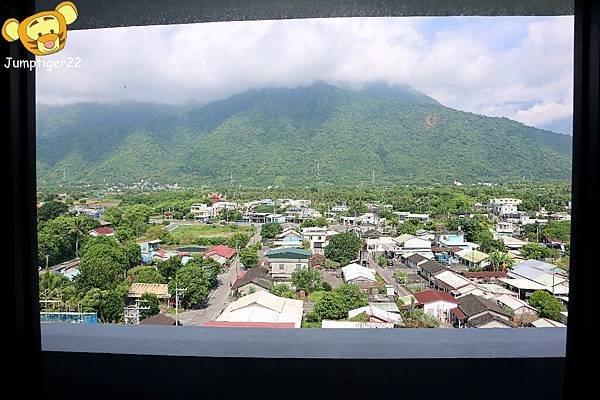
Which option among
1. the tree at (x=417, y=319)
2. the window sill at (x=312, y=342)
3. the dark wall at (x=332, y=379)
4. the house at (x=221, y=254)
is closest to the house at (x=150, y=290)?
the house at (x=221, y=254)

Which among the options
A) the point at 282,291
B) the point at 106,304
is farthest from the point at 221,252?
the point at 106,304

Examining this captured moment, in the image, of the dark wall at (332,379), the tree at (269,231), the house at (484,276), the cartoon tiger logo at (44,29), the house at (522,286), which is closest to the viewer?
the cartoon tiger logo at (44,29)

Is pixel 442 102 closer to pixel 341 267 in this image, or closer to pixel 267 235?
pixel 341 267

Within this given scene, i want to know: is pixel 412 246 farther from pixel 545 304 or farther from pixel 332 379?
pixel 332 379

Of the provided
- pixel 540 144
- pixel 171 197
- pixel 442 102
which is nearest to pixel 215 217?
pixel 171 197

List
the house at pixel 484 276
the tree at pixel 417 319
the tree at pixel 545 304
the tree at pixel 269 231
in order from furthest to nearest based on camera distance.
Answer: the tree at pixel 269 231, the house at pixel 484 276, the tree at pixel 417 319, the tree at pixel 545 304

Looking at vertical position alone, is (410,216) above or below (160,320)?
above

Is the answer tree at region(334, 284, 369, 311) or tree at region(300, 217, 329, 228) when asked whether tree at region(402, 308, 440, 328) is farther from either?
tree at region(300, 217, 329, 228)

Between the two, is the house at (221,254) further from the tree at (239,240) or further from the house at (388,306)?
the house at (388,306)
